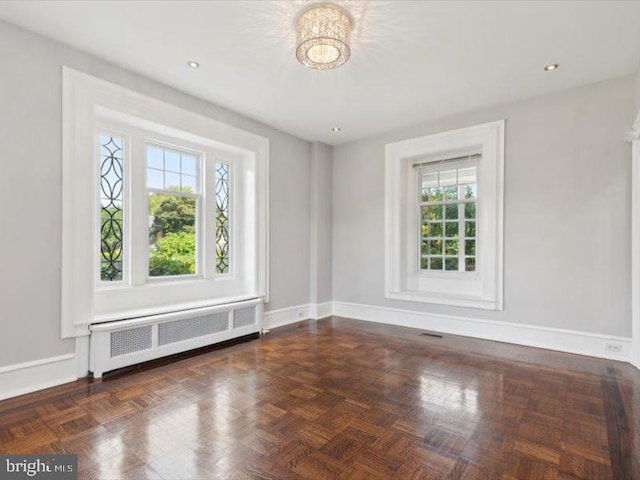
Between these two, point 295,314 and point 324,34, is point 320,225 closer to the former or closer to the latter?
point 295,314

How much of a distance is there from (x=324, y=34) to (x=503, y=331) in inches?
148

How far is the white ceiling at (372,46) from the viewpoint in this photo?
2.51 meters

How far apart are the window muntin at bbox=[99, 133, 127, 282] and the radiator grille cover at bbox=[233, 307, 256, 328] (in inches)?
52.6

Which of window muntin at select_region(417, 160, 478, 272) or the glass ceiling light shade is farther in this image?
window muntin at select_region(417, 160, 478, 272)

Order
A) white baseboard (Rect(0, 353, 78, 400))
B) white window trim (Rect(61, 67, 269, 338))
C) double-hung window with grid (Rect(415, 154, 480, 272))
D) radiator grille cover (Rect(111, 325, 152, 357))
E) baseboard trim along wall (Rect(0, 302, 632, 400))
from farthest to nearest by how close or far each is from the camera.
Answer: double-hung window with grid (Rect(415, 154, 480, 272))
radiator grille cover (Rect(111, 325, 152, 357))
white window trim (Rect(61, 67, 269, 338))
baseboard trim along wall (Rect(0, 302, 632, 400))
white baseboard (Rect(0, 353, 78, 400))

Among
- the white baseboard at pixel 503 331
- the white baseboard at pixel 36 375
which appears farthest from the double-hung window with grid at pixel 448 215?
the white baseboard at pixel 36 375

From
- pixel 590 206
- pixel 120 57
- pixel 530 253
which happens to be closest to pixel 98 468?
pixel 120 57

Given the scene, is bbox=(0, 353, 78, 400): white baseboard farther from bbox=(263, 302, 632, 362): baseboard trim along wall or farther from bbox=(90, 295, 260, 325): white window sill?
bbox=(263, 302, 632, 362): baseboard trim along wall

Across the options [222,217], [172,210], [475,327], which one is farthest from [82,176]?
[475,327]

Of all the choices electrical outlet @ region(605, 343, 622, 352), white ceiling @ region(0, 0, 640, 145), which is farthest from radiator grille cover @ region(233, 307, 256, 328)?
electrical outlet @ region(605, 343, 622, 352)

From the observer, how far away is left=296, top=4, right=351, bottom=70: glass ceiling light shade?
7.93 ft

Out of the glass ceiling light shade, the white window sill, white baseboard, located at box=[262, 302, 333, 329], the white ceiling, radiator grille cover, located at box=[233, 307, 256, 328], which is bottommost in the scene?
white baseboard, located at box=[262, 302, 333, 329]

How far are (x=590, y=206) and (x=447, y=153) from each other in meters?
1.81
